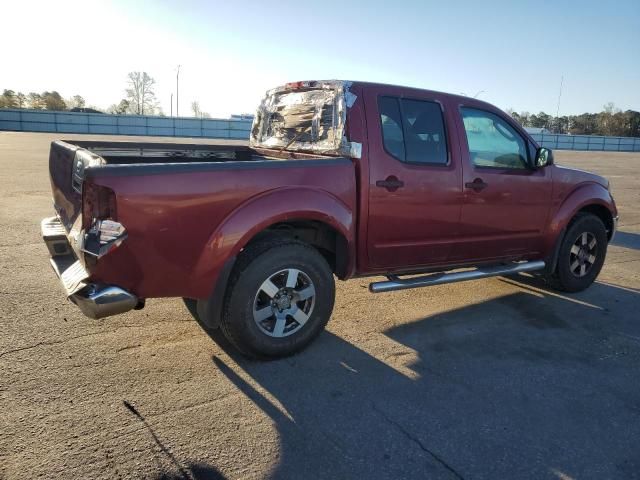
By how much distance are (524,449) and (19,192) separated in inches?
411

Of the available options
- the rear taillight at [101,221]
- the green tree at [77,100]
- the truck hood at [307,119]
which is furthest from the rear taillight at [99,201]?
the green tree at [77,100]

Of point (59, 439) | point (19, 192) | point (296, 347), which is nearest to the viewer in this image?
point (59, 439)

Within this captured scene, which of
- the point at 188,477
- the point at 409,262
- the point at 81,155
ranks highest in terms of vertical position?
the point at 81,155

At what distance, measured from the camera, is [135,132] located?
4625cm

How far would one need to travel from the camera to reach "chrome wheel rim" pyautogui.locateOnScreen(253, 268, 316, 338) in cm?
363

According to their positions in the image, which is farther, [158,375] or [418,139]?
[418,139]

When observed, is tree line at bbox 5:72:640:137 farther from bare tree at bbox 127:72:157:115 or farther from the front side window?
the front side window

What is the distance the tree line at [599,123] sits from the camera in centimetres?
7450

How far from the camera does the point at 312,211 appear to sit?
3639 mm

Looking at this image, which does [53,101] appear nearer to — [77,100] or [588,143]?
[77,100]

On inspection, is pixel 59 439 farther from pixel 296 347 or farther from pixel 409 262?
pixel 409 262

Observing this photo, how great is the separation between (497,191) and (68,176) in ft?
12.0

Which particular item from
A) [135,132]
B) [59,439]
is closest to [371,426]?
[59,439]

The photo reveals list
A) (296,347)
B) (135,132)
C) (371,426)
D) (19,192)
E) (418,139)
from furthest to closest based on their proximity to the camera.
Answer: (135,132)
(19,192)
(418,139)
(296,347)
(371,426)
